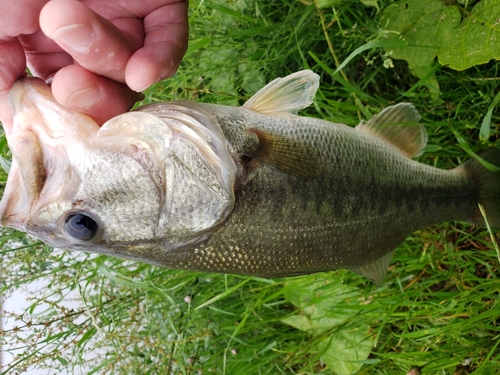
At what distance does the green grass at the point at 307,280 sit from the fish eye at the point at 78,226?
1163 millimetres

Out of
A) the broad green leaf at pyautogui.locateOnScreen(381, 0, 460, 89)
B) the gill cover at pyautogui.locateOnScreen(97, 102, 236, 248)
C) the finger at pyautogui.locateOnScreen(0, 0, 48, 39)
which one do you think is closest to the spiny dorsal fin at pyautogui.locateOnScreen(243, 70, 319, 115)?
the gill cover at pyautogui.locateOnScreen(97, 102, 236, 248)

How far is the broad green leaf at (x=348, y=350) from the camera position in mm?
3137

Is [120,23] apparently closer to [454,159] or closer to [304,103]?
[304,103]

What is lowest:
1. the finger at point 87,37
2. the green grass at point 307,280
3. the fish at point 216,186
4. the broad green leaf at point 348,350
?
the broad green leaf at point 348,350

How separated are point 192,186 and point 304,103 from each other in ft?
2.27

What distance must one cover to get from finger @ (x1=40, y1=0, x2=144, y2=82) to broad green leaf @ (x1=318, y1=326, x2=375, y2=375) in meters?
2.31

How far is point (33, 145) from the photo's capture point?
1520mm

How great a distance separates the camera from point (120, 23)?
6.23ft

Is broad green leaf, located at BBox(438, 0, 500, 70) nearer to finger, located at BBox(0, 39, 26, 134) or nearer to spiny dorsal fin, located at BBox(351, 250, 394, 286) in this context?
spiny dorsal fin, located at BBox(351, 250, 394, 286)

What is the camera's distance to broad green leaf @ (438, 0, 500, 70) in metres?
2.30

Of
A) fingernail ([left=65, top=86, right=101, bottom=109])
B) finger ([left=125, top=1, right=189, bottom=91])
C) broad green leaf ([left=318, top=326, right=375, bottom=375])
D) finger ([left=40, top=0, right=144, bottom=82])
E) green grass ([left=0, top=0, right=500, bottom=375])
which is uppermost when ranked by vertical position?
finger ([left=40, top=0, right=144, bottom=82])

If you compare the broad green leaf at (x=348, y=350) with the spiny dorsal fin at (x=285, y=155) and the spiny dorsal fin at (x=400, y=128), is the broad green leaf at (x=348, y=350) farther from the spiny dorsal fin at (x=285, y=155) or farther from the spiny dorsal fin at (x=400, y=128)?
the spiny dorsal fin at (x=285, y=155)

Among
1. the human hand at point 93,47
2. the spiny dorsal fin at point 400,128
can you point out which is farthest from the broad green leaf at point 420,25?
the human hand at point 93,47

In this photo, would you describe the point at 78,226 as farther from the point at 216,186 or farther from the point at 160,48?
the point at 160,48
